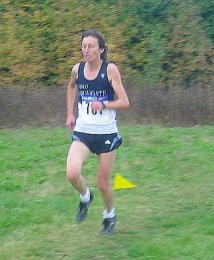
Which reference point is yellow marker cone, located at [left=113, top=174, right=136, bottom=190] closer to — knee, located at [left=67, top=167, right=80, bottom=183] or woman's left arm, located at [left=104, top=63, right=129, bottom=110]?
knee, located at [left=67, top=167, right=80, bottom=183]

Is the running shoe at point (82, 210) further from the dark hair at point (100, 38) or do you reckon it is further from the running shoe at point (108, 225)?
the dark hair at point (100, 38)

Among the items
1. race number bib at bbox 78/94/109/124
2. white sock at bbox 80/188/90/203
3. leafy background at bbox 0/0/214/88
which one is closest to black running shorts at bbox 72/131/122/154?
race number bib at bbox 78/94/109/124

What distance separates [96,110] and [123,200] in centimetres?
226

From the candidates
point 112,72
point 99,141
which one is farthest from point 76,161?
point 112,72

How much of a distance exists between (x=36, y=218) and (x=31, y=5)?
12.4m

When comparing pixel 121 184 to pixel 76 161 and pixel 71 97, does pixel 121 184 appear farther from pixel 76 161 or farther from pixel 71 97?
pixel 76 161

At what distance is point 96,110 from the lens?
252 inches

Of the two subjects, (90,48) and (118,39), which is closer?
(90,48)

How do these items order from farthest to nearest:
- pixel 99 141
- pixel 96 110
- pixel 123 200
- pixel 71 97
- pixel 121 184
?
pixel 121 184 → pixel 123 200 → pixel 71 97 → pixel 99 141 → pixel 96 110

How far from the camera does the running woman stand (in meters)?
6.41

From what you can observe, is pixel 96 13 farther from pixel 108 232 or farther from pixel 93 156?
pixel 108 232

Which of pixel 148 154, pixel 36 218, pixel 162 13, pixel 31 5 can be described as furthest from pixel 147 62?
pixel 36 218

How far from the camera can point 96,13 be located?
19.4 meters

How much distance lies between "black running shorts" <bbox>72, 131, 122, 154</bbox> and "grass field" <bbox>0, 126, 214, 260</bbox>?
848mm
